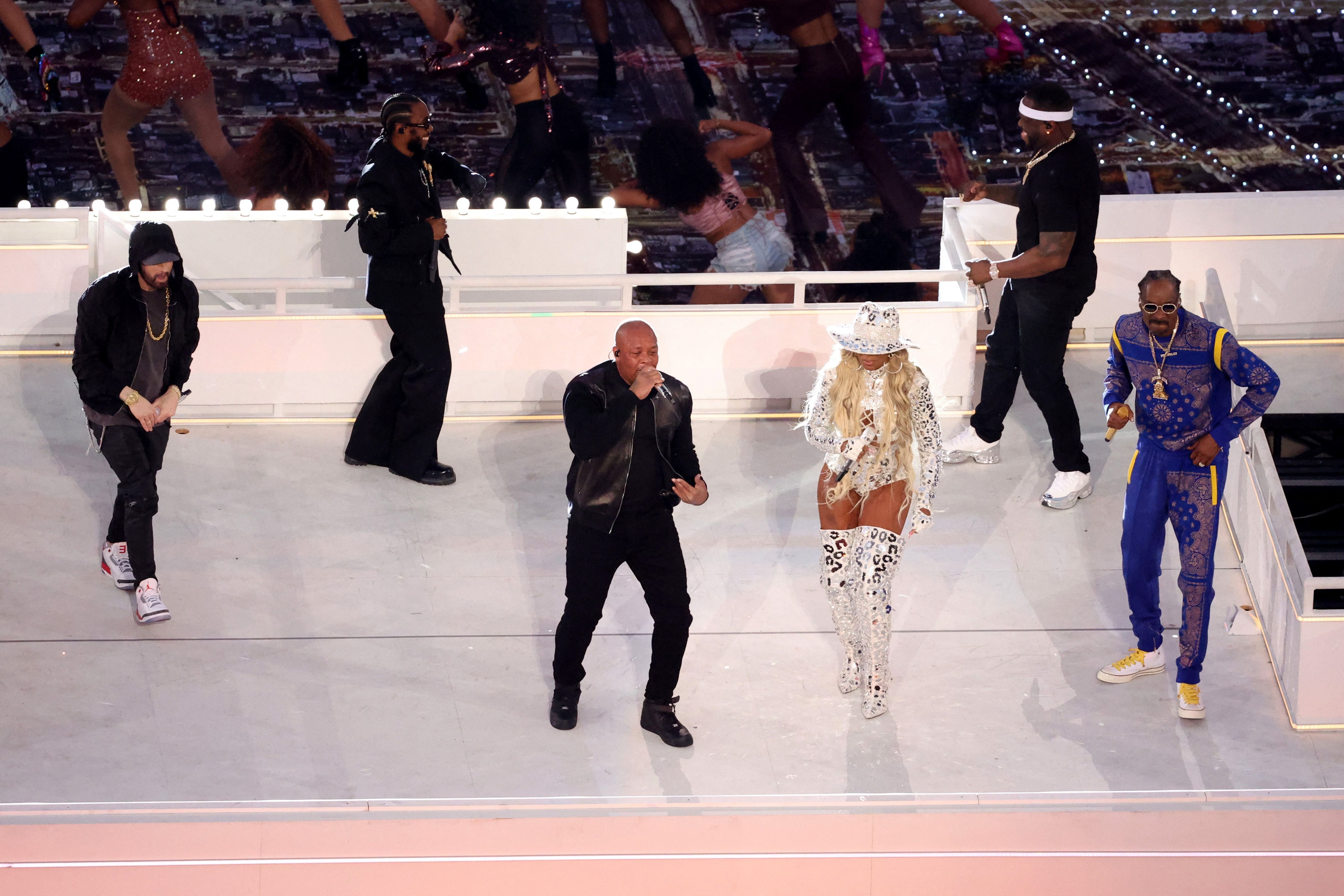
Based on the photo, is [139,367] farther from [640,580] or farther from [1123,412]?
[1123,412]

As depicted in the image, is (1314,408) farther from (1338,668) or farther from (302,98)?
(302,98)

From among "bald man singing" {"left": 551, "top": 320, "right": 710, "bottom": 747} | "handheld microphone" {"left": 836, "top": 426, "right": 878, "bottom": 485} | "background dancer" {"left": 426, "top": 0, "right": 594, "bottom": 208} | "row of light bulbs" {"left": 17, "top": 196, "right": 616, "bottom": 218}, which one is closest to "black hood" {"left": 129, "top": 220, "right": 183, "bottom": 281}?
"bald man singing" {"left": 551, "top": 320, "right": 710, "bottom": 747}

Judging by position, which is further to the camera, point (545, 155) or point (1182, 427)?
point (545, 155)

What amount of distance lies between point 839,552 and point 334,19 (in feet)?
17.3

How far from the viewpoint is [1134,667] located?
521 cm

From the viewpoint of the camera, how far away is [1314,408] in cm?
678

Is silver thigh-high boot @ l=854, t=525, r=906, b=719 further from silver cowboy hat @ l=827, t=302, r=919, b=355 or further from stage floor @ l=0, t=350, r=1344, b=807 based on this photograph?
silver cowboy hat @ l=827, t=302, r=919, b=355

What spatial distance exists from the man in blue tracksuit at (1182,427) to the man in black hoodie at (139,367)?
302 cm

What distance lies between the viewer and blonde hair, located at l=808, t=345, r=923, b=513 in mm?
4762

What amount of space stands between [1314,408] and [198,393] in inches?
185

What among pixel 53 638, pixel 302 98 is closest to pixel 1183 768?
pixel 53 638

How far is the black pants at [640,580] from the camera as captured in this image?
4.71 m

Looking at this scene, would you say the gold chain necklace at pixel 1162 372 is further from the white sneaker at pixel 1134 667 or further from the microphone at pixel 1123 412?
the white sneaker at pixel 1134 667

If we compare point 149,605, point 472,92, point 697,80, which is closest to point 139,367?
point 149,605
